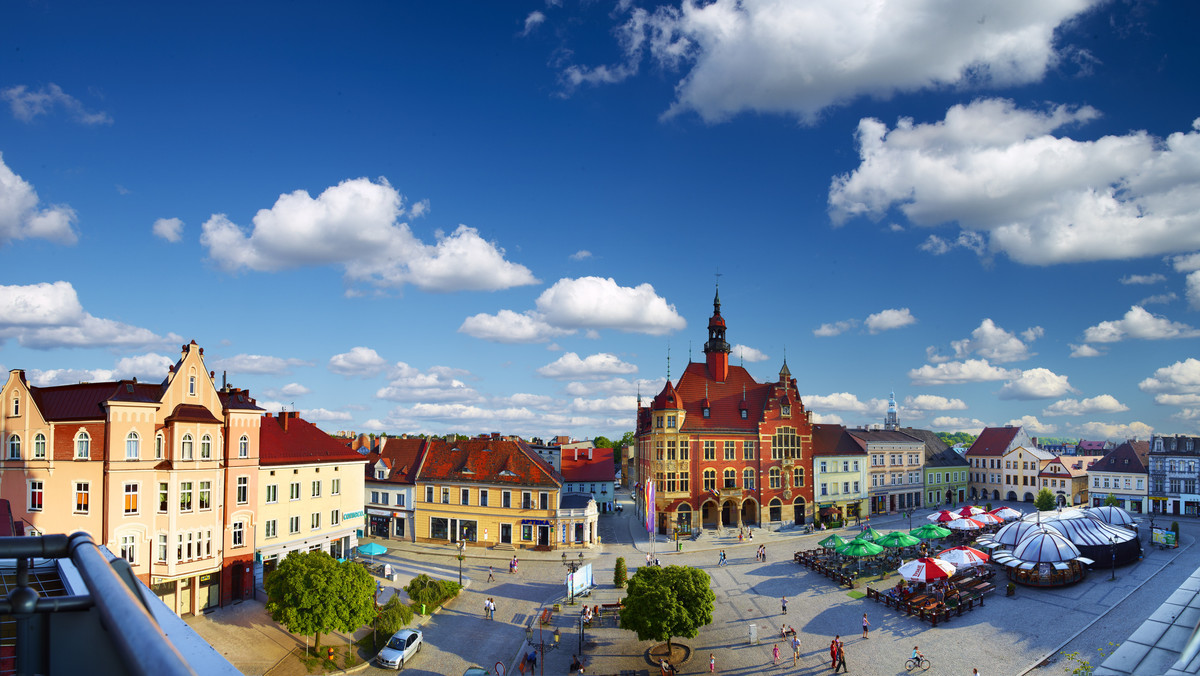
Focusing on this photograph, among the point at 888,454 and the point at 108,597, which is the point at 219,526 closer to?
the point at 108,597

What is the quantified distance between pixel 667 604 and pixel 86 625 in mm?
27185

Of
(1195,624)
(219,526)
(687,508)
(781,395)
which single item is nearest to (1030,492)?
(781,395)

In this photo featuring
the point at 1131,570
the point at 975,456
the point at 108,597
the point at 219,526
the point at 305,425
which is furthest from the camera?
the point at 975,456

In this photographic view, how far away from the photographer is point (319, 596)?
3059cm

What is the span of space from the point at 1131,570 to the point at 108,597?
59.4 meters

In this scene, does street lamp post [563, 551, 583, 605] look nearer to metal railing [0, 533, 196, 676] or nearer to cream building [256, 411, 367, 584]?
cream building [256, 411, 367, 584]

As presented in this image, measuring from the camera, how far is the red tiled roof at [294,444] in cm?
4362

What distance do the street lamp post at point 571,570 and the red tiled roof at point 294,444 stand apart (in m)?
17.8

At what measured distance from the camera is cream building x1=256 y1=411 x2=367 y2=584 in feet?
139

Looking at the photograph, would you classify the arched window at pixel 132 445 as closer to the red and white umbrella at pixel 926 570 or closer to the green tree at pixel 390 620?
the green tree at pixel 390 620

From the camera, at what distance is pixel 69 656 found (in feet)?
17.7

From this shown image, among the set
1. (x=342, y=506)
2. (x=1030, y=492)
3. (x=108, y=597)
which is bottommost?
(x=1030, y=492)

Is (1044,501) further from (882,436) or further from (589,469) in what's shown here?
(589,469)

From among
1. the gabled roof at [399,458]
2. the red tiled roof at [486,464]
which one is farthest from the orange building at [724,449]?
the gabled roof at [399,458]
